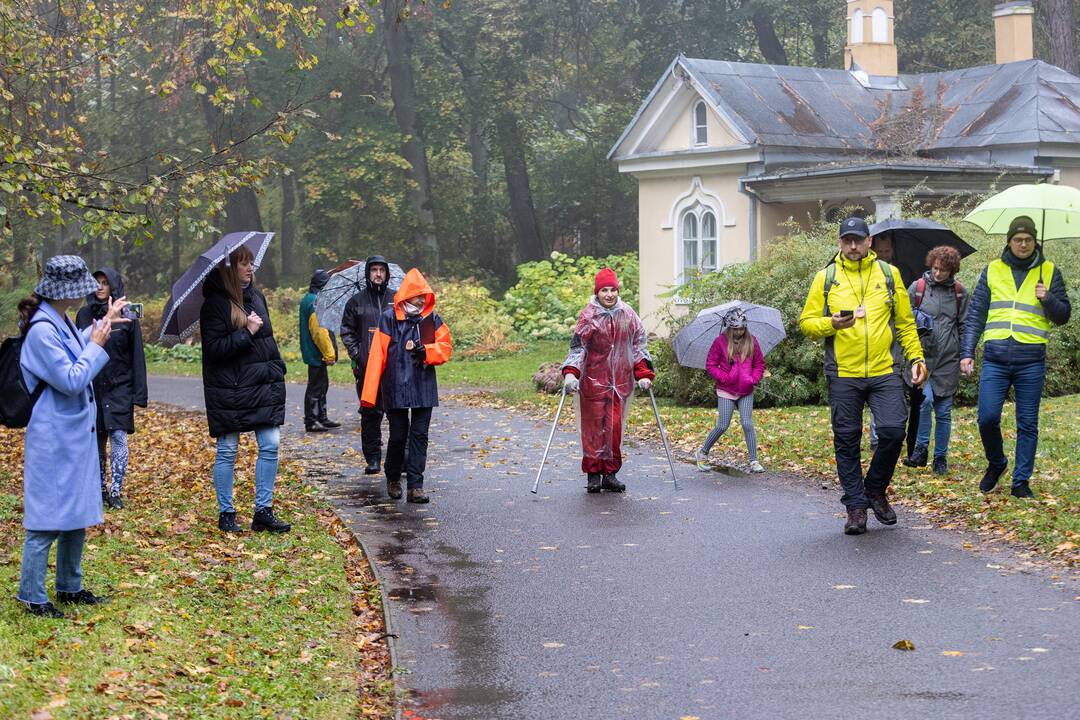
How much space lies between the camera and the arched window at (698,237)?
30.1 meters

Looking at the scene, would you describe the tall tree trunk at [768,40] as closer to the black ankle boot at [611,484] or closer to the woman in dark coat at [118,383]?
the black ankle boot at [611,484]

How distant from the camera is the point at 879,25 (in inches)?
1298

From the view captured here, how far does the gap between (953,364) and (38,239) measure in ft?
116

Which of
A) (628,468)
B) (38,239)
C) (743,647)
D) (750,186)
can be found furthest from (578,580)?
(38,239)

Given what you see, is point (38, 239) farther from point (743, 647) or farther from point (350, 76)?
point (743, 647)

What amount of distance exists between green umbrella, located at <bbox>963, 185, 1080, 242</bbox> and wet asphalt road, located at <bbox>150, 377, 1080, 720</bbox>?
2432 millimetres

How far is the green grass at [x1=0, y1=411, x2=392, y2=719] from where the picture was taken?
5.84m

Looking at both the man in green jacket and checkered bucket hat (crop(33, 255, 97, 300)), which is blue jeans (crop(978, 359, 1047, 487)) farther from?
the man in green jacket

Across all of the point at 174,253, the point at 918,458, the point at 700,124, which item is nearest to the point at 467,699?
the point at 918,458

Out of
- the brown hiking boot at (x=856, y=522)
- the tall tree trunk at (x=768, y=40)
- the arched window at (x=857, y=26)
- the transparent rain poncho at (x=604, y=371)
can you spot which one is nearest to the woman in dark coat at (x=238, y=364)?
the transparent rain poncho at (x=604, y=371)

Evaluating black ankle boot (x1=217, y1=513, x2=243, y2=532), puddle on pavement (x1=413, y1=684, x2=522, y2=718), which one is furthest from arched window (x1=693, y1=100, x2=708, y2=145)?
puddle on pavement (x1=413, y1=684, x2=522, y2=718)

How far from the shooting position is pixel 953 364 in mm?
11977

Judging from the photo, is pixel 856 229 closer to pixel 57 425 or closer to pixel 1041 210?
pixel 1041 210

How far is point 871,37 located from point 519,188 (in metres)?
15.8
